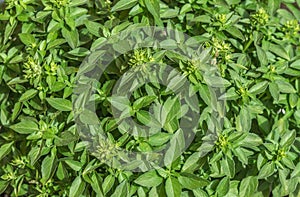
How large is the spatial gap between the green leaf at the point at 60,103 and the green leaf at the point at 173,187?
12.7 inches

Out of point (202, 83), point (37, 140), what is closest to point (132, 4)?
point (202, 83)

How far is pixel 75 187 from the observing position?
150 centimetres

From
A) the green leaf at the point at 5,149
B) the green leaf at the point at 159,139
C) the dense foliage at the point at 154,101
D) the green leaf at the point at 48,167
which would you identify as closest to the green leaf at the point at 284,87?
the dense foliage at the point at 154,101

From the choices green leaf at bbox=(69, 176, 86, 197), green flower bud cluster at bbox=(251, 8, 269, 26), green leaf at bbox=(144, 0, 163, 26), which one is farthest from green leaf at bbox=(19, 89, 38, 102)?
green flower bud cluster at bbox=(251, 8, 269, 26)

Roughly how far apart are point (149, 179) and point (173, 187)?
0.06 meters

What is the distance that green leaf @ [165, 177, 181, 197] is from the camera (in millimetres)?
1428

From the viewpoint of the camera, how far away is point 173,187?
1.44 meters

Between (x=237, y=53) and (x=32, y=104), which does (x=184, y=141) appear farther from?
(x=32, y=104)

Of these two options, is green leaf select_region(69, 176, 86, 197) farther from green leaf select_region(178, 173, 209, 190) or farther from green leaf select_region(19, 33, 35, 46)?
green leaf select_region(19, 33, 35, 46)

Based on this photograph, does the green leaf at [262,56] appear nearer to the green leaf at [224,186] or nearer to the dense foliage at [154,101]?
the dense foliage at [154,101]

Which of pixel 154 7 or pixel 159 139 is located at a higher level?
pixel 154 7

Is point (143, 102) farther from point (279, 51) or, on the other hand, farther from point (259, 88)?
point (279, 51)

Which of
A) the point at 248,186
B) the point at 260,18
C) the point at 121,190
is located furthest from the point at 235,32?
the point at 121,190

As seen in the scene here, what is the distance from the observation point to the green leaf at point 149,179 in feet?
4.69
